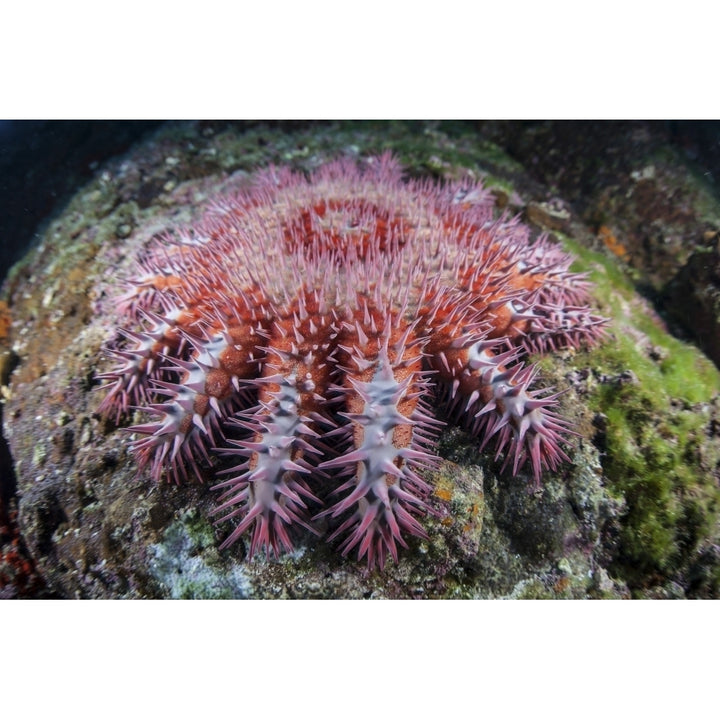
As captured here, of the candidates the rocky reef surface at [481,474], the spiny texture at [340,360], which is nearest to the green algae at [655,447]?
the rocky reef surface at [481,474]

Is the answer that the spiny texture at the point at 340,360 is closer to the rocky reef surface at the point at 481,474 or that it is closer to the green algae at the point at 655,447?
the rocky reef surface at the point at 481,474

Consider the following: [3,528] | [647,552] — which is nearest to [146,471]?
[3,528]

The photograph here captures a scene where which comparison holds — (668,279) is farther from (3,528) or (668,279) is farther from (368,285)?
(3,528)

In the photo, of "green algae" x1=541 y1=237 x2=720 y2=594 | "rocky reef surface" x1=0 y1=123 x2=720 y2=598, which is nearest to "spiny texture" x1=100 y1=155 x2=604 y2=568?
"rocky reef surface" x1=0 y1=123 x2=720 y2=598

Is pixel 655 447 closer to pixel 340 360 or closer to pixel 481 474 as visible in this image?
pixel 481 474

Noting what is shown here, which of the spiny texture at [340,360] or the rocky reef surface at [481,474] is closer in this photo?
the spiny texture at [340,360]

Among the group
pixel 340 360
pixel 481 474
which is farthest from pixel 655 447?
pixel 340 360
